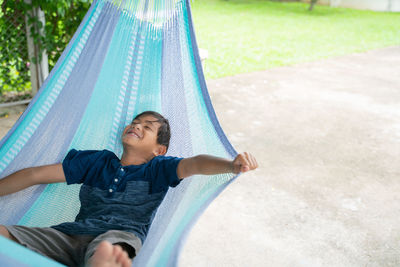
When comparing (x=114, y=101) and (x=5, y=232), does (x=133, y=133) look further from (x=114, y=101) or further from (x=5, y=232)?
(x=5, y=232)

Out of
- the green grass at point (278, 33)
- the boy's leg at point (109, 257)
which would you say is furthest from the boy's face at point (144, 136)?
the green grass at point (278, 33)

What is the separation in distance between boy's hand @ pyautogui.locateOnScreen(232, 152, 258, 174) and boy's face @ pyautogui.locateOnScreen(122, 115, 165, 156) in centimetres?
41

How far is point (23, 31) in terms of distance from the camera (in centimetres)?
325

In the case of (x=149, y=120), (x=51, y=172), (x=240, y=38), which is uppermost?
(x=149, y=120)

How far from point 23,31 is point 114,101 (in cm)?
185

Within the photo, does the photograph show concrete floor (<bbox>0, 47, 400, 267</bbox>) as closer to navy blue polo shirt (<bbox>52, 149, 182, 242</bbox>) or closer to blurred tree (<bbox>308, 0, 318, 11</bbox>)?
navy blue polo shirt (<bbox>52, 149, 182, 242</bbox>)

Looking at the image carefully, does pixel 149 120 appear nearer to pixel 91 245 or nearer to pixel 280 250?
pixel 91 245

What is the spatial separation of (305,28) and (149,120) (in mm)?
7489

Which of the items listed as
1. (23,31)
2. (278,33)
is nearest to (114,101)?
(23,31)

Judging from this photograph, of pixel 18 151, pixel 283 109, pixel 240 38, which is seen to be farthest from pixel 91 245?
pixel 240 38

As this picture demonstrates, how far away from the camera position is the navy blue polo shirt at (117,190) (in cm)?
147

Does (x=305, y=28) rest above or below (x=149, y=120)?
below

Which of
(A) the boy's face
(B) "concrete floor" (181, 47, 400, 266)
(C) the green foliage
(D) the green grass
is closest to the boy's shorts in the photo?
(A) the boy's face

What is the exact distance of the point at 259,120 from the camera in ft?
11.6
